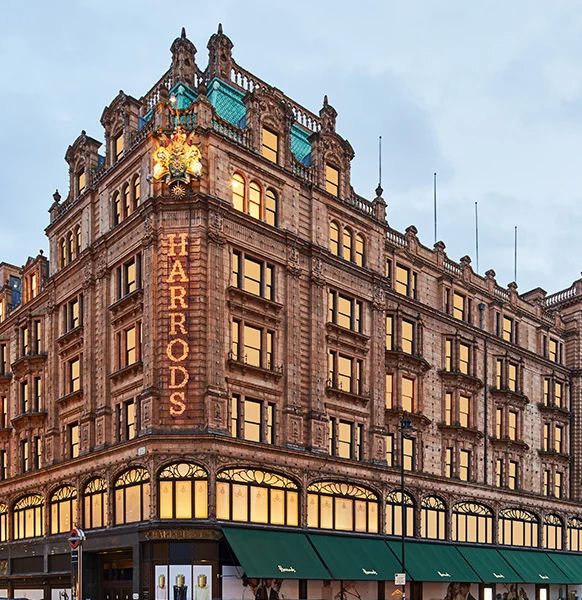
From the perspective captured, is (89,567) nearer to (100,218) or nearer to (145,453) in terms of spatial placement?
(145,453)

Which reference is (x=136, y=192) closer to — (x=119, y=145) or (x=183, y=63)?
(x=119, y=145)

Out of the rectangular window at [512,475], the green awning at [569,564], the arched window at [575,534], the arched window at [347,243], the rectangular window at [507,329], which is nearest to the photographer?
the arched window at [347,243]

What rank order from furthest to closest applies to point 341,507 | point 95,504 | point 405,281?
point 405,281 → point 341,507 → point 95,504

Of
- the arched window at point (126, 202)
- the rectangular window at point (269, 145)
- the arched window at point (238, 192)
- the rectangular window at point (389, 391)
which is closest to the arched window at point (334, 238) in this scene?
the rectangular window at point (269, 145)

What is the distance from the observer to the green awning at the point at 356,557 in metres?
44.8

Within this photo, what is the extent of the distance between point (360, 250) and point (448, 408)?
13292 millimetres

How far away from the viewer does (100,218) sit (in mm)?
50219

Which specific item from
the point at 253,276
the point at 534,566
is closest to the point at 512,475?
the point at 534,566

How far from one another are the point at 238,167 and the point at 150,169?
4560mm

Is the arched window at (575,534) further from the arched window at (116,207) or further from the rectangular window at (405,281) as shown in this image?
the arched window at (116,207)

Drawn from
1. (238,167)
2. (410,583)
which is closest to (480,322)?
(410,583)

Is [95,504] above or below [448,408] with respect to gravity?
below

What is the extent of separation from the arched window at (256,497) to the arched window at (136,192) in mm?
15127

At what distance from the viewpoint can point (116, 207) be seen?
1923 inches
